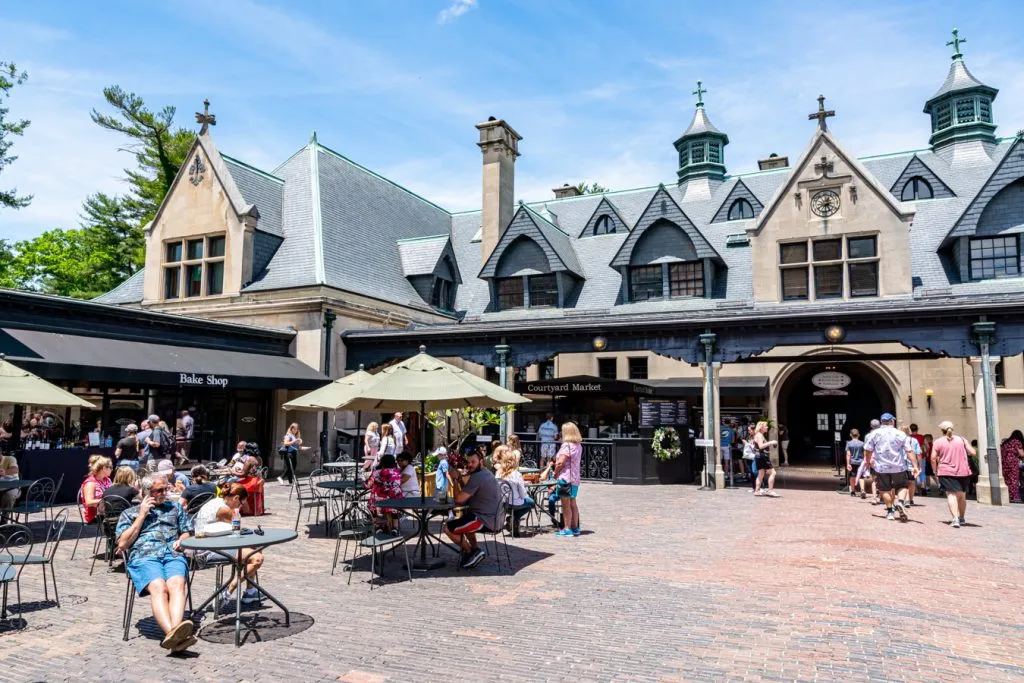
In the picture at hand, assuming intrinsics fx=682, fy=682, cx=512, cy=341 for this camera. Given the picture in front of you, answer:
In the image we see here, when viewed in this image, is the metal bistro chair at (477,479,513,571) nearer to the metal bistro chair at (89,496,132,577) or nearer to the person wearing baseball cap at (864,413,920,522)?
the metal bistro chair at (89,496,132,577)

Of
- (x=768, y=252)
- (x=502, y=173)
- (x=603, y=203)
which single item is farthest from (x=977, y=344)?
(x=502, y=173)

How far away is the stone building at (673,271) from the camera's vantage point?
791 inches

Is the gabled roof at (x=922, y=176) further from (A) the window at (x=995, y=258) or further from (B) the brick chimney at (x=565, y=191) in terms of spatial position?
(B) the brick chimney at (x=565, y=191)

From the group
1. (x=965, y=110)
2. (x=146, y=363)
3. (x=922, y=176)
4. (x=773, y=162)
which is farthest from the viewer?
(x=773, y=162)

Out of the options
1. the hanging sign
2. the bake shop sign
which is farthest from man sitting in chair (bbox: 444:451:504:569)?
the hanging sign

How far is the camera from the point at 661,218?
24234 mm

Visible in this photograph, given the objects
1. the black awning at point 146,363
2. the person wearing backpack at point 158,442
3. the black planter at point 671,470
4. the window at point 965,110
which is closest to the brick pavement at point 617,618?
the person wearing backpack at point 158,442

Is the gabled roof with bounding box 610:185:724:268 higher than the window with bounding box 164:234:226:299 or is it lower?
higher

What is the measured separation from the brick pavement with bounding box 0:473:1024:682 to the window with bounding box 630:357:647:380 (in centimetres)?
1712

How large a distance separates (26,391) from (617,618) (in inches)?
345

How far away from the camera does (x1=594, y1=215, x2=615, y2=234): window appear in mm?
29297

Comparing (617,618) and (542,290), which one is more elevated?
(542,290)

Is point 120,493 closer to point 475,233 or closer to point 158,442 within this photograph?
point 158,442

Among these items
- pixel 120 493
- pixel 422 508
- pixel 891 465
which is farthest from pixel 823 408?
pixel 120 493
